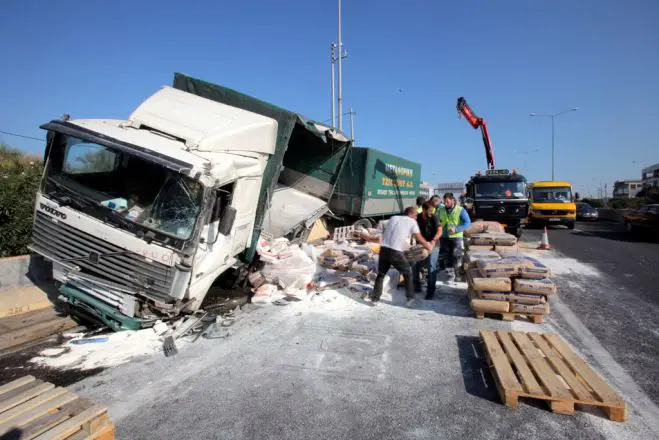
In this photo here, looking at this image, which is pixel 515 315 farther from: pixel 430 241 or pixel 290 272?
pixel 290 272

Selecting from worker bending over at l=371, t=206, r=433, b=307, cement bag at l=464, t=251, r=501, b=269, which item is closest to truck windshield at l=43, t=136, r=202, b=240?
worker bending over at l=371, t=206, r=433, b=307

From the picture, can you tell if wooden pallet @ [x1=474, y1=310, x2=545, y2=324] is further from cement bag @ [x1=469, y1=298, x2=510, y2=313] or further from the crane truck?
the crane truck

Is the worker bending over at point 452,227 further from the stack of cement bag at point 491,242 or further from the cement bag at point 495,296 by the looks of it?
the cement bag at point 495,296

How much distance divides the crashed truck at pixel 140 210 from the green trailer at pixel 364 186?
6.42 meters

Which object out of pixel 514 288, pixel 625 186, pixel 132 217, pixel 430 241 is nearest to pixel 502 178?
pixel 430 241

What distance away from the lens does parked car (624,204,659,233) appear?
15023 mm

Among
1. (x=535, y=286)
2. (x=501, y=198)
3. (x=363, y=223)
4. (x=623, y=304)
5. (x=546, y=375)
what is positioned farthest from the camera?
(x=501, y=198)

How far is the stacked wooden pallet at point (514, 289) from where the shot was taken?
5168mm

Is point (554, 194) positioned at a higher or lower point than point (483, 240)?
higher

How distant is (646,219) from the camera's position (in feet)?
50.6

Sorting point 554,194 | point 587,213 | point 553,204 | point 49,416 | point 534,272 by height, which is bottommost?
point 49,416

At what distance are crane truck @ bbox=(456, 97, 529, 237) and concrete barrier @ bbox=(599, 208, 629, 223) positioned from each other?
51.9 ft

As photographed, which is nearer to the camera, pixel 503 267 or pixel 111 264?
pixel 111 264

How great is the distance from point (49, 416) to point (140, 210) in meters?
2.46
